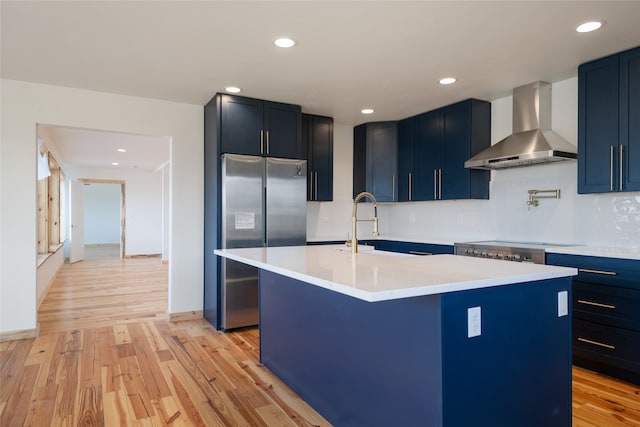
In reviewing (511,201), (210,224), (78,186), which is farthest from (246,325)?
(78,186)

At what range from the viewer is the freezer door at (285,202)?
4.31 m

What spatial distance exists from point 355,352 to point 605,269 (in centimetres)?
203

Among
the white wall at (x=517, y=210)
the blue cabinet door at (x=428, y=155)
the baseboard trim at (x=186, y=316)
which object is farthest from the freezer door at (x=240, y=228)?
the blue cabinet door at (x=428, y=155)

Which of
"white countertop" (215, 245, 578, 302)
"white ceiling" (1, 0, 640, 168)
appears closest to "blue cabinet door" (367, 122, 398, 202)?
"white ceiling" (1, 0, 640, 168)

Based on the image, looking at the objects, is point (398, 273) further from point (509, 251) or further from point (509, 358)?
point (509, 251)

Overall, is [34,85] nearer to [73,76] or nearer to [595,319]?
[73,76]

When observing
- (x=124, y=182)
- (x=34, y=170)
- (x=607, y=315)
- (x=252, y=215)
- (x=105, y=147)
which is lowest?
(x=607, y=315)

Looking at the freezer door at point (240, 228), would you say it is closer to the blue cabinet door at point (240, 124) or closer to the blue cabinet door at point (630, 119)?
the blue cabinet door at point (240, 124)

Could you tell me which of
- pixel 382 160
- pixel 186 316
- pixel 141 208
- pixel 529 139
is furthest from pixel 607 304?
pixel 141 208

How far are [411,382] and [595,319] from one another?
2.05m

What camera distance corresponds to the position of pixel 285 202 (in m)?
4.40

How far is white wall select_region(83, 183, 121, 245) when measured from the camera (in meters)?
14.0

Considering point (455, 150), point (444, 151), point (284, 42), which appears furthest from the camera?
point (444, 151)

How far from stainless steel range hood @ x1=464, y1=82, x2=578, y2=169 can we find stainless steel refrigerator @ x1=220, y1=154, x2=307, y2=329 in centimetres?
187
